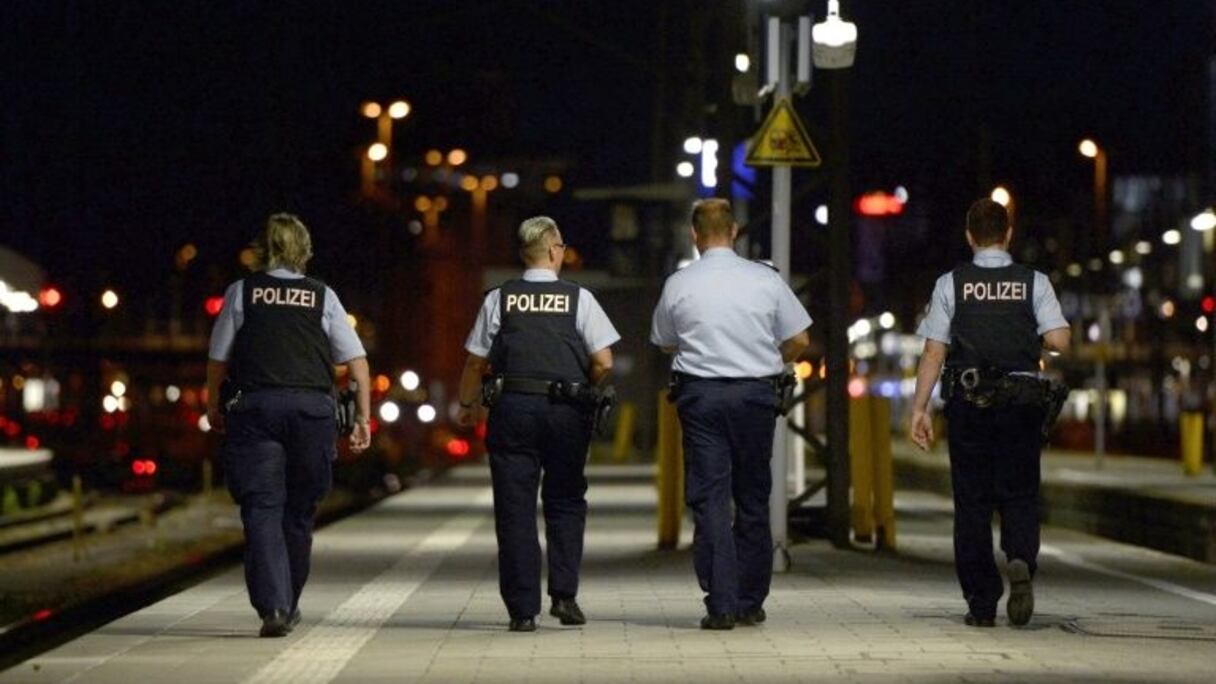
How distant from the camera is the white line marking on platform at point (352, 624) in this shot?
34.8 ft

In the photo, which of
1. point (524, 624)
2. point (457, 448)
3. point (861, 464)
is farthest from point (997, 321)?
point (457, 448)

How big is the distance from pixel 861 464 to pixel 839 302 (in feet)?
4.22

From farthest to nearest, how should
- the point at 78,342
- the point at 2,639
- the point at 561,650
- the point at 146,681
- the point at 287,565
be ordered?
the point at 78,342 < the point at 2,639 < the point at 287,565 < the point at 561,650 < the point at 146,681

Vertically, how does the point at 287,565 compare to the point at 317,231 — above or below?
below

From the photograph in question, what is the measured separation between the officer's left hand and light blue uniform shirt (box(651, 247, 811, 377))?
1.38 metres

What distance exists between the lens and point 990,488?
1252cm

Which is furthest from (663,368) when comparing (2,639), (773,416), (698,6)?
(773,416)

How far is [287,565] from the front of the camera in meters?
12.3

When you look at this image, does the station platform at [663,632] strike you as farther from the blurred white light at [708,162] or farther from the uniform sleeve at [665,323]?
the blurred white light at [708,162]

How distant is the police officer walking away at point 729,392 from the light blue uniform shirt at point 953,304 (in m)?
0.61

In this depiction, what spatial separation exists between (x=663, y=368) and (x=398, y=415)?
49.6ft

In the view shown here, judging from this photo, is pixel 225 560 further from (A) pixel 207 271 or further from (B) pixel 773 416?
(A) pixel 207 271

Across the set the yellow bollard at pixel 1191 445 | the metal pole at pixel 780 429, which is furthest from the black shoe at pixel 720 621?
the yellow bollard at pixel 1191 445

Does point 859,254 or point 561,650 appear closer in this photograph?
point 561,650
